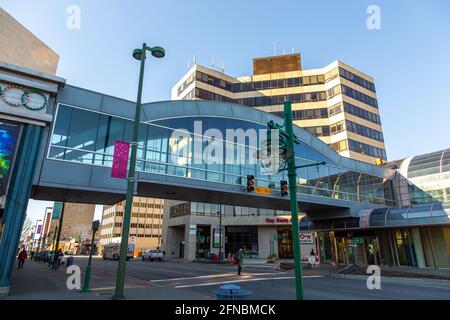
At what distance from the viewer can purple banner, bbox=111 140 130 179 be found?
12802 mm

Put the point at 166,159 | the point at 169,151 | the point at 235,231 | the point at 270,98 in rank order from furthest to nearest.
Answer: the point at 270,98, the point at 235,231, the point at 169,151, the point at 166,159

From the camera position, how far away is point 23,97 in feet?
44.7

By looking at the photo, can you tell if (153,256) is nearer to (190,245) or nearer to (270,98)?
(190,245)

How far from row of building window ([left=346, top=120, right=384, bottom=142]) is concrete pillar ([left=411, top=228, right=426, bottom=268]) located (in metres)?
30.2

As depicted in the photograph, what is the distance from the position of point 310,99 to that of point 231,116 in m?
40.1

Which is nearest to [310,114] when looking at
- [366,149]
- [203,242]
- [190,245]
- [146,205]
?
[366,149]

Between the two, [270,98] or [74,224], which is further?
[74,224]

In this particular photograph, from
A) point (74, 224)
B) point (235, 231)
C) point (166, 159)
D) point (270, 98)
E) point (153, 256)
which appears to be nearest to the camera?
point (166, 159)

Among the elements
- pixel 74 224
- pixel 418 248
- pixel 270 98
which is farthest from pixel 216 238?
pixel 74 224

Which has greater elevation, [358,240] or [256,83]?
[256,83]

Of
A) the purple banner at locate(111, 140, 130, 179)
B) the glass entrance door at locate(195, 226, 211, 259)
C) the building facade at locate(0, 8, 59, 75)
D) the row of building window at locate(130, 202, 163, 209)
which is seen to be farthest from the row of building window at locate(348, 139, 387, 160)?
the row of building window at locate(130, 202, 163, 209)

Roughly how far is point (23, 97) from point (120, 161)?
5.27 m

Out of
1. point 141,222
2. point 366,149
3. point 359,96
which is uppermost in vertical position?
point 359,96
